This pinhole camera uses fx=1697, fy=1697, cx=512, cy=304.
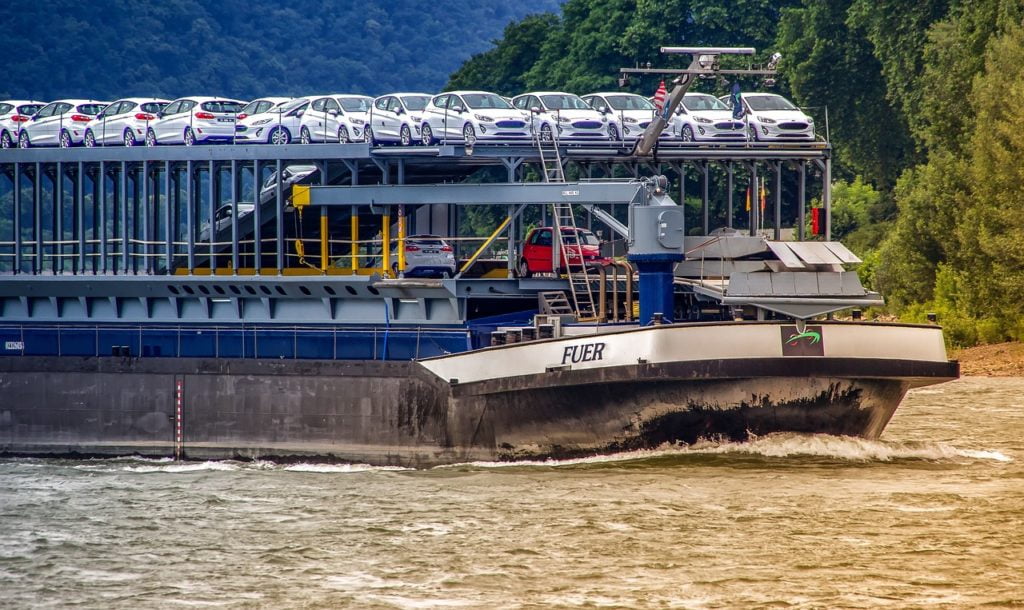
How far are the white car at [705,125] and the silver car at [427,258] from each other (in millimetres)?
5720

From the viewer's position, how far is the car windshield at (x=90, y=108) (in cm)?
4125

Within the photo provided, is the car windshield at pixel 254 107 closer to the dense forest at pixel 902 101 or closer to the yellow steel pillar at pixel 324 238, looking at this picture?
the yellow steel pillar at pixel 324 238

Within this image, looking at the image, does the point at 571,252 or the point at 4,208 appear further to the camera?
the point at 4,208

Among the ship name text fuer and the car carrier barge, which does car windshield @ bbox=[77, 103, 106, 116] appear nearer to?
the car carrier barge

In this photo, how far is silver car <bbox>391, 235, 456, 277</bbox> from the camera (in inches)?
1423

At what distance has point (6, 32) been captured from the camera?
16325cm

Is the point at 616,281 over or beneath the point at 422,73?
beneath

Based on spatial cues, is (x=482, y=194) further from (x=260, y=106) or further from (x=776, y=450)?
(x=260, y=106)

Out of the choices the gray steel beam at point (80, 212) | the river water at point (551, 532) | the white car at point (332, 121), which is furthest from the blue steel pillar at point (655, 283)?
the gray steel beam at point (80, 212)

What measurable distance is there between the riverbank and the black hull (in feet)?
65.7

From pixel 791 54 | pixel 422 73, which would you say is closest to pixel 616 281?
pixel 791 54

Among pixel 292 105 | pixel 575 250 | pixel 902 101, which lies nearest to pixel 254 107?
pixel 292 105

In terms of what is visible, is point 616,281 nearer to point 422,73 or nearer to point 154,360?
point 154,360

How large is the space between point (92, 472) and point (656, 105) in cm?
1326
